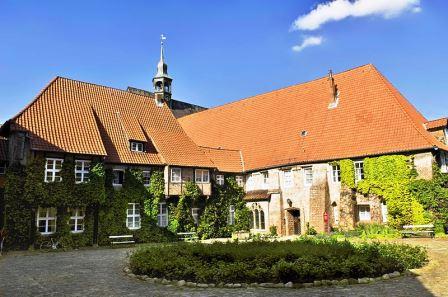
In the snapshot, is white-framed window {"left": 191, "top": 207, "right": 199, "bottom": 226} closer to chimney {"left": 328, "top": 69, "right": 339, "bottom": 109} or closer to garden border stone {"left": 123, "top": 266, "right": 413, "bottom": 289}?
chimney {"left": 328, "top": 69, "right": 339, "bottom": 109}

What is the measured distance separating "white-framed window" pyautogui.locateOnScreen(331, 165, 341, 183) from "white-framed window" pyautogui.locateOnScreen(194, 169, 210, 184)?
Answer: 408 inches

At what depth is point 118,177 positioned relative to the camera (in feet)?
93.6

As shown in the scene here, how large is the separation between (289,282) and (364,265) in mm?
2606

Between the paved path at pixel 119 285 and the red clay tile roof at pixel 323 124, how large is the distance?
13334 millimetres

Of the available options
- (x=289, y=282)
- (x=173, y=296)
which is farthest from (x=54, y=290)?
(x=289, y=282)

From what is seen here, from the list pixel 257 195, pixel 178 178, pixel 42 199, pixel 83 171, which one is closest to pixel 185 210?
pixel 178 178

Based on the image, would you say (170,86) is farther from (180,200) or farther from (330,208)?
(330,208)

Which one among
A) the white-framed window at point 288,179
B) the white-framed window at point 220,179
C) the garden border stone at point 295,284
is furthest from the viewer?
the white-framed window at point 220,179

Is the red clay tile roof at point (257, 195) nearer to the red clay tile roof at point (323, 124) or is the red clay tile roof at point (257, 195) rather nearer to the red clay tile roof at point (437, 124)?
the red clay tile roof at point (323, 124)

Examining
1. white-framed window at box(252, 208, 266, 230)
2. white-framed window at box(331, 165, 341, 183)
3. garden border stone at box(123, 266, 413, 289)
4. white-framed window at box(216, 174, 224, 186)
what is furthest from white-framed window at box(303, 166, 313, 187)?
garden border stone at box(123, 266, 413, 289)

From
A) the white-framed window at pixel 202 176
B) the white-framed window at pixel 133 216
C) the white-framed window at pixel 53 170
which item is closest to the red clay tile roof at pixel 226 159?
the white-framed window at pixel 202 176

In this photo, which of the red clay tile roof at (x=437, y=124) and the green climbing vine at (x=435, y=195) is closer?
the green climbing vine at (x=435, y=195)

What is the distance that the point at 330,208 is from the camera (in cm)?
3047

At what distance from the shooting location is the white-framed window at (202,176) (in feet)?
106
